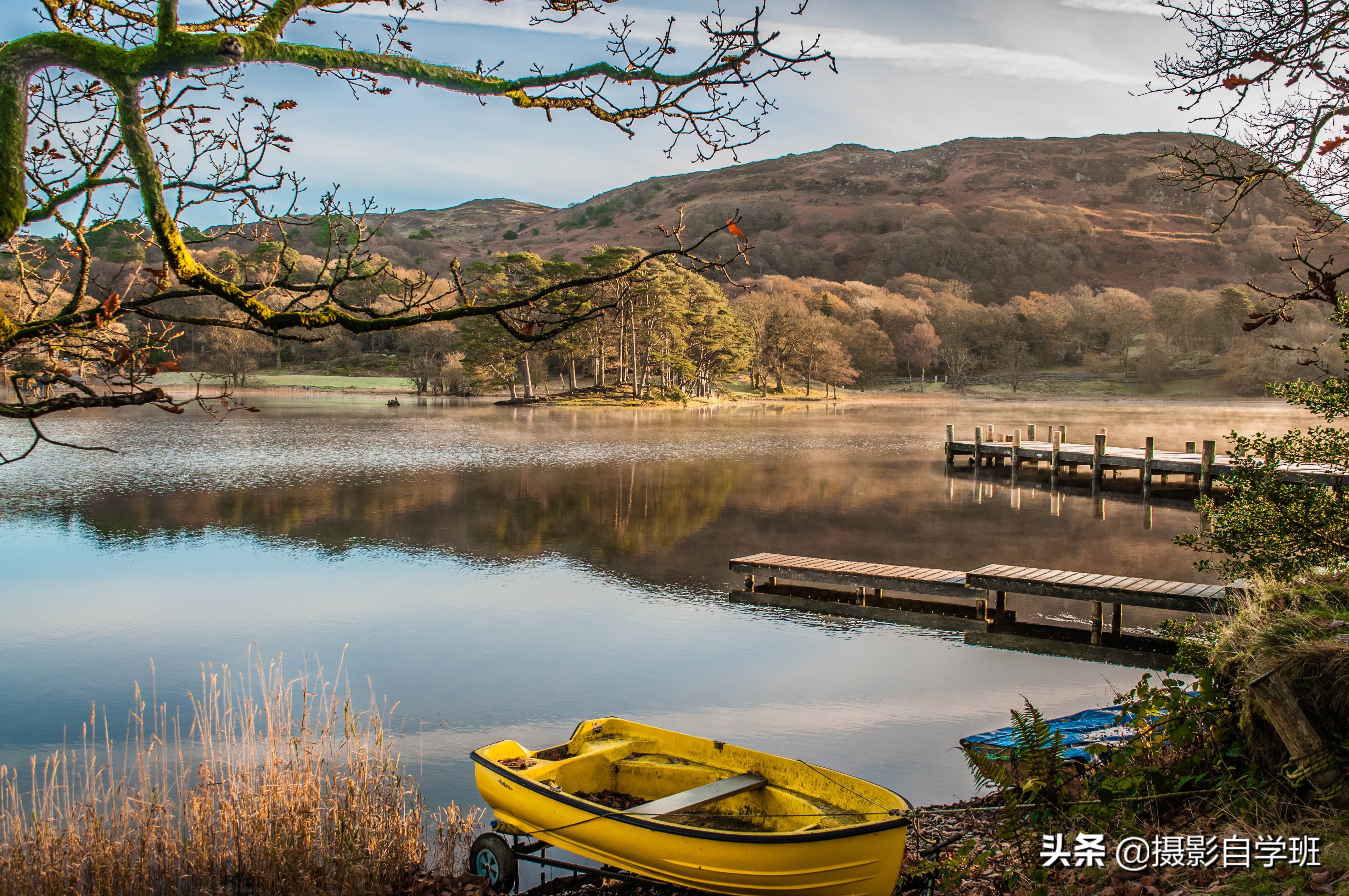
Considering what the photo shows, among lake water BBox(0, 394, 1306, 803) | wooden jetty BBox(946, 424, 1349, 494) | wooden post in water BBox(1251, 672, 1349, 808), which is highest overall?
wooden post in water BBox(1251, 672, 1349, 808)

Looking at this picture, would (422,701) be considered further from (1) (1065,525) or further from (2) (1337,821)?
(1) (1065,525)

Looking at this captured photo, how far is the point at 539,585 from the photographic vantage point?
14.6m

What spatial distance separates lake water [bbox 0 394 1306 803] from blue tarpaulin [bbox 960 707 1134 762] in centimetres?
78

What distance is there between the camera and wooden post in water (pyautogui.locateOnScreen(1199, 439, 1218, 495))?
76.1 ft

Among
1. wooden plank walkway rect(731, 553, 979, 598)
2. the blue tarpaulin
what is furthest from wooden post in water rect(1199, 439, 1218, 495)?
the blue tarpaulin

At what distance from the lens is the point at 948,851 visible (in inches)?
220

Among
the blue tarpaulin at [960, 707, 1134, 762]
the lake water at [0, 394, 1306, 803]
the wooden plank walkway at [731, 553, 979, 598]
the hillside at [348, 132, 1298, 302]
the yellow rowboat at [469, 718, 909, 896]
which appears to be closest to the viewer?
the yellow rowboat at [469, 718, 909, 896]

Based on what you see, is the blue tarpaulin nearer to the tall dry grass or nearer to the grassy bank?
the grassy bank

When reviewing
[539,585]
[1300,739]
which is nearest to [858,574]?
[539,585]

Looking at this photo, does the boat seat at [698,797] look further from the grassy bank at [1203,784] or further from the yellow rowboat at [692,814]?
the grassy bank at [1203,784]

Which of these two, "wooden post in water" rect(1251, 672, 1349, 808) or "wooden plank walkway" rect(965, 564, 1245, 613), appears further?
"wooden plank walkway" rect(965, 564, 1245, 613)

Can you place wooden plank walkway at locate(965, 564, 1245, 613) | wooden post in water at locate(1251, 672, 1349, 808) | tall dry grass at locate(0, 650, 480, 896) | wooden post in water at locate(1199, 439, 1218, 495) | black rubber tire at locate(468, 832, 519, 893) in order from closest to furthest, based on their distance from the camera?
1. wooden post in water at locate(1251, 672, 1349, 808)
2. tall dry grass at locate(0, 650, 480, 896)
3. black rubber tire at locate(468, 832, 519, 893)
4. wooden plank walkway at locate(965, 564, 1245, 613)
5. wooden post in water at locate(1199, 439, 1218, 495)

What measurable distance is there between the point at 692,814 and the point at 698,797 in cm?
29

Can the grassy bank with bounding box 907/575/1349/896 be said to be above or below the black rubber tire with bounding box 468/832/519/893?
above
